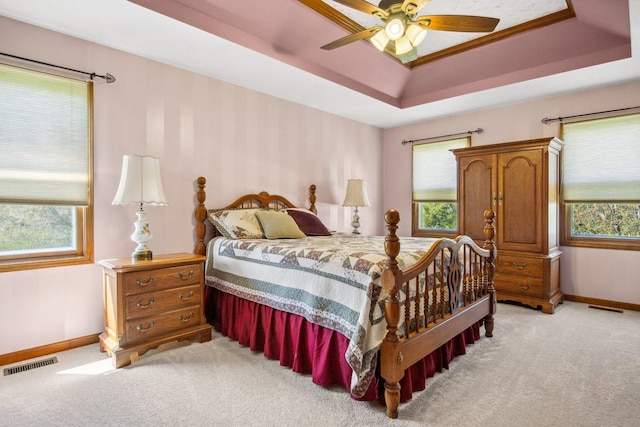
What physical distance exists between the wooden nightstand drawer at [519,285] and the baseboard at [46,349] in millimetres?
3999

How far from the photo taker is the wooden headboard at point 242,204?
3375 mm

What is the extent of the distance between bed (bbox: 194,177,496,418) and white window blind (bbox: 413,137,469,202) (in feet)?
7.31

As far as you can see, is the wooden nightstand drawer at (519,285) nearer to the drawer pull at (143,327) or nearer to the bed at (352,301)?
Result: the bed at (352,301)

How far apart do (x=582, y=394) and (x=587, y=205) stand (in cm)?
275

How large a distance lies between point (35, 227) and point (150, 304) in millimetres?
1105

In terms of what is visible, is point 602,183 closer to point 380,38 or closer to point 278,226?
point 380,38

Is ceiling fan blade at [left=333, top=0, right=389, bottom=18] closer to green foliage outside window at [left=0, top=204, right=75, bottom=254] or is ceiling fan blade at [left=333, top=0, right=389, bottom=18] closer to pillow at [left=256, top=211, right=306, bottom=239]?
pillow at [left=256, top=211, right=306, bottom=239]

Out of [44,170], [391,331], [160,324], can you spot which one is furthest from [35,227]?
[391,331]

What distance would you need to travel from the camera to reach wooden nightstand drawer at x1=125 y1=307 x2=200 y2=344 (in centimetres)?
241

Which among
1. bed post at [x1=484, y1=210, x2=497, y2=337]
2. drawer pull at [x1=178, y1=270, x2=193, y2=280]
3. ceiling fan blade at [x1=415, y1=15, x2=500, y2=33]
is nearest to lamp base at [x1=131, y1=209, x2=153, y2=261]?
drawer pull at [x1=178, y1=270, x2=193, y2=280]

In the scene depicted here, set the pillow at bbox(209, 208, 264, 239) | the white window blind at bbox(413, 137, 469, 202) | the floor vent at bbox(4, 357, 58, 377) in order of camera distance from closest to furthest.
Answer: the floor vent at bbox(4, 357, 58, 377) → the pillow at bbox(209, 208, 264, 239) → the white window blind at bbox(413, 137, 469, 202)

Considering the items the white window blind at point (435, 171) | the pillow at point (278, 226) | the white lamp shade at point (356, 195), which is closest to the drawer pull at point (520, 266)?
the white window blind at point (435, 171)

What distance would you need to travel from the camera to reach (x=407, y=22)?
2.18 meters

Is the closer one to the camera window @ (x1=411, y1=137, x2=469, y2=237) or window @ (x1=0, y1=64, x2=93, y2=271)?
window @ (x1=0, y1=64, x2=93, y2=271)
